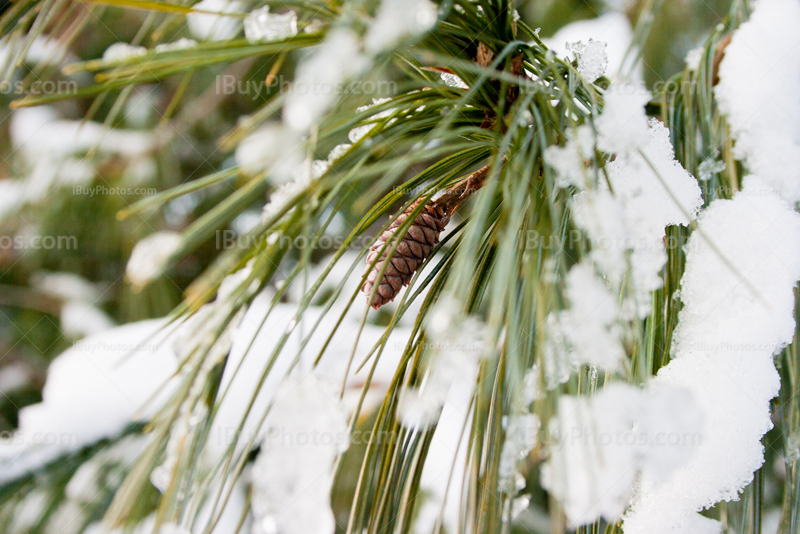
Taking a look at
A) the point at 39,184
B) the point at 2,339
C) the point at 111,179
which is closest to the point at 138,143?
the point at 111,179

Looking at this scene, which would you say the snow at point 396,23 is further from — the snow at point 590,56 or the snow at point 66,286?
the snow at point 66,286

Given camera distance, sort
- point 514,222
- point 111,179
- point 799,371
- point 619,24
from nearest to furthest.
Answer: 1. point 514,222
2. point 799,371
3. point 619,24
4. point 111,179

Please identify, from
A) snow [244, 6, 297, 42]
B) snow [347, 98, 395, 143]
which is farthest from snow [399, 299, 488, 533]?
snow [244, 6, 297, 42]

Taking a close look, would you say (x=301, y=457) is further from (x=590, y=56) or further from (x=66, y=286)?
(x=66, y=286)

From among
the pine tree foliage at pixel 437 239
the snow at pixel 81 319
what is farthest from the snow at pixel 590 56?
the snow at pixel 81 319

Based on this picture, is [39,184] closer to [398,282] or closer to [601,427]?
[398,282]

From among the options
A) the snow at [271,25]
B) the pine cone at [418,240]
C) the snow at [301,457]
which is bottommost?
the snow at [301,457]
